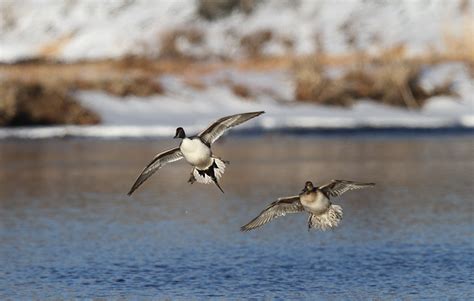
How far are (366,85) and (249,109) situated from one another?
4.82 meters

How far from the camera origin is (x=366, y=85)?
40875 mm

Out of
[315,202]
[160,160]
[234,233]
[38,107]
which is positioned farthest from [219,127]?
[38,107]

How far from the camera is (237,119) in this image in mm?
12797

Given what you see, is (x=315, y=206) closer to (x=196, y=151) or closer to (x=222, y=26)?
(x=196, y=151)

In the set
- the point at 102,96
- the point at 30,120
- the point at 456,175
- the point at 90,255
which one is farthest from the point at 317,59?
the point at 90,255

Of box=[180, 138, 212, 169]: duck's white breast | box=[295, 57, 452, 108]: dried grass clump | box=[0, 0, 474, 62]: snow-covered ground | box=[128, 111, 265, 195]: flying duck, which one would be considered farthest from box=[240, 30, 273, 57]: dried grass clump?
box=[180, 138, 212, 169]: duck's white breast

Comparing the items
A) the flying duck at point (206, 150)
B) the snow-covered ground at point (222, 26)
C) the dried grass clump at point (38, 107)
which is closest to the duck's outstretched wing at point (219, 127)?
the flying duck at point (206, 150)

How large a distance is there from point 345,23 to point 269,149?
2123 centimetres

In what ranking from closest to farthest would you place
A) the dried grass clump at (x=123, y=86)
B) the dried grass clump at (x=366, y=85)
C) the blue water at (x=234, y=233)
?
the blue water at (x=234, y=233), the dried grass clump at (x=123, y=86), the dried grass clump at (x=366, y=85)

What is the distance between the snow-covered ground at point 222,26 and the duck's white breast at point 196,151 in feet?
111

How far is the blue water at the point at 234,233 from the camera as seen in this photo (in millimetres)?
13422

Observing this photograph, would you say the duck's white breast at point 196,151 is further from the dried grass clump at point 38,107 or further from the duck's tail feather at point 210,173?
the dried grass clump at point 38,107

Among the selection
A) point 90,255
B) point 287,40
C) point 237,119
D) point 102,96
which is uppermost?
point 287,40

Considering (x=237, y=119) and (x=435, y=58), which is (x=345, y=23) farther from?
(x=237, y=119)
